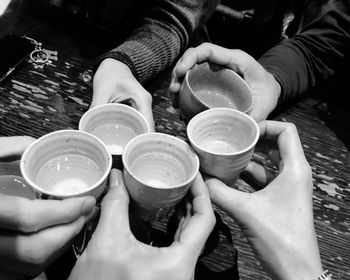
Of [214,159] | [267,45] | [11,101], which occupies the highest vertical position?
[214,159]

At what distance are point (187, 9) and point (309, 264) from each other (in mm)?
1110

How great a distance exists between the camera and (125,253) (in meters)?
0.84

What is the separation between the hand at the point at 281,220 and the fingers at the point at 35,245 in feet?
1.20

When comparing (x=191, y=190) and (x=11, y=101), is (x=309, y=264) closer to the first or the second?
(x=191, y=190)

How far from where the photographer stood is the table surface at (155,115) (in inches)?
46.0

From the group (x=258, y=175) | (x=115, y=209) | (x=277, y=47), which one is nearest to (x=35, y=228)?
(x=115, y=209)

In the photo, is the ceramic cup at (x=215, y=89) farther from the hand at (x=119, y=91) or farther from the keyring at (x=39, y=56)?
the keyring at (x=39, y=56)

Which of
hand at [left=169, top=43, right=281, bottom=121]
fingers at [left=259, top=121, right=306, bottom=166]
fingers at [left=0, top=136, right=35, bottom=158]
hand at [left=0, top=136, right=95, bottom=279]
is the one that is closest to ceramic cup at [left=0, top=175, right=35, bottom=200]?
fingers at [left=0, top=136, right=35, bottom=158]

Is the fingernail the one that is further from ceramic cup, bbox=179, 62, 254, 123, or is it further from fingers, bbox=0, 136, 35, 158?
ceramic cup, bbox=179, 62, 254, 123

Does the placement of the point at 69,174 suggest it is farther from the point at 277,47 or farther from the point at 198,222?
the point at 277,47

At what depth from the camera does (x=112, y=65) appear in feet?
4.63

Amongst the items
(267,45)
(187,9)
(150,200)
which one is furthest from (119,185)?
(267,45)

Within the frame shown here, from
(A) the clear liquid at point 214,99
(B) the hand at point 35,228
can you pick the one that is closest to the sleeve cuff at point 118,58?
(A) the clear liquid at point 214,99

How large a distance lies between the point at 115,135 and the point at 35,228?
39 cm
